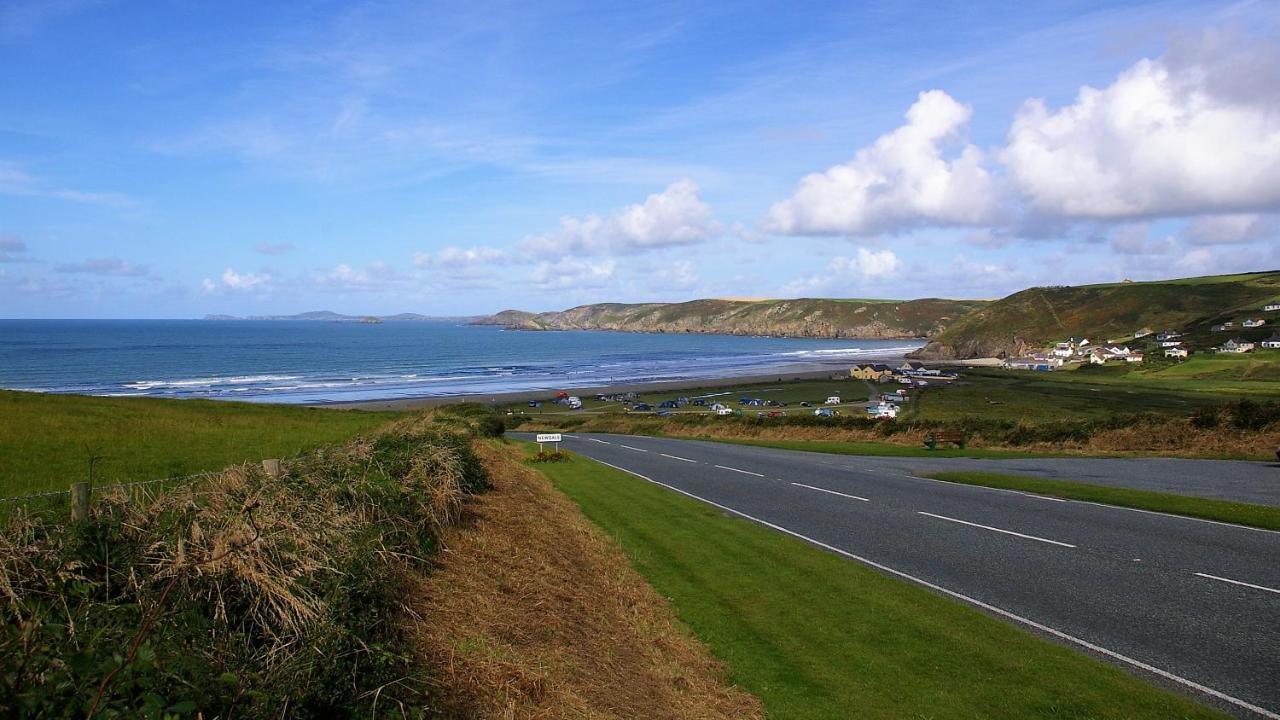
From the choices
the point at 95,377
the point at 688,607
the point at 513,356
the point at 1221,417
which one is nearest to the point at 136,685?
the point at 688,607

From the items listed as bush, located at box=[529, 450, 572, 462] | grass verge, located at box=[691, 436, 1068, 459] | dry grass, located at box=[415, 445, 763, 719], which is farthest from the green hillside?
dry grass, located at box=[415, 445, 763, 719]

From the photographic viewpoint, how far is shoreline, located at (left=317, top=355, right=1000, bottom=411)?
264 ft

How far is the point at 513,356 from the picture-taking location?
608 ft

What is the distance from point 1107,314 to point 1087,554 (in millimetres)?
192815

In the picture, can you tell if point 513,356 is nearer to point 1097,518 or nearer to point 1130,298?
point 1130,298

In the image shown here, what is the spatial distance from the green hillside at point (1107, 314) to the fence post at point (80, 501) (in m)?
176

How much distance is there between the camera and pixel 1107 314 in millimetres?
179875

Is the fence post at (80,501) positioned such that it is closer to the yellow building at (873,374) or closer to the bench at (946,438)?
the bench at (946,438)

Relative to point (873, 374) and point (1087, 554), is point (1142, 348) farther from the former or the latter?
point (1087, 554)

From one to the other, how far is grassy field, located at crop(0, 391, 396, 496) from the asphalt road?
42.6 ft

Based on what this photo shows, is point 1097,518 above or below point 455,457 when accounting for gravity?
below

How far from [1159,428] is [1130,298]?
181 meters

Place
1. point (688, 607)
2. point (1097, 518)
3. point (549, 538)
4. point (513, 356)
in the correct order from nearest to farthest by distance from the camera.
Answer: point (688, 607) < point (549, 538) < point (1097, 518) < point (513, 356)

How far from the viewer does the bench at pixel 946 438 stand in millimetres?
34822
